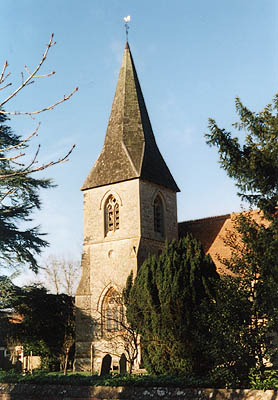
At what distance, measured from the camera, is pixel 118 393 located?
38.2ft

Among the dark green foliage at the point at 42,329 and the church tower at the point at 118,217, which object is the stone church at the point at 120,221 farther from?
the dark green foliage at the point at 42,329

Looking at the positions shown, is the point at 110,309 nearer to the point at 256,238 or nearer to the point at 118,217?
the point at 118,217

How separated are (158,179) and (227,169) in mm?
14741

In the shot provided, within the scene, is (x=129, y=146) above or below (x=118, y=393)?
above

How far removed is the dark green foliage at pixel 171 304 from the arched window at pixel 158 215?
6295 millimetres

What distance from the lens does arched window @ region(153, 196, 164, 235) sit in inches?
1081

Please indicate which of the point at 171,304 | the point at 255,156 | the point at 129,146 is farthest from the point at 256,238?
the point at 129,146

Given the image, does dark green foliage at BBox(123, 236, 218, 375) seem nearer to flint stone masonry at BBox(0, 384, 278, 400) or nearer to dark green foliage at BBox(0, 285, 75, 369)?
flint stone masonry at BBox(0, 384, 278, 400)

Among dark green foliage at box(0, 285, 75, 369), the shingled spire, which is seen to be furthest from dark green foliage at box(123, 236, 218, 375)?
dark green foliage at box(0, 285, 75, 369)

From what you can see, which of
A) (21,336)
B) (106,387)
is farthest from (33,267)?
(106,387)

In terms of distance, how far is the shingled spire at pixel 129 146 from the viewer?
2698 centimetres

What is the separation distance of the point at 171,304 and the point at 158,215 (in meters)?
10.8

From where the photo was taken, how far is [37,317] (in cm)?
2691

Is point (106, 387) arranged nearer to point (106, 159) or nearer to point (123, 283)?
point (123, 283)
